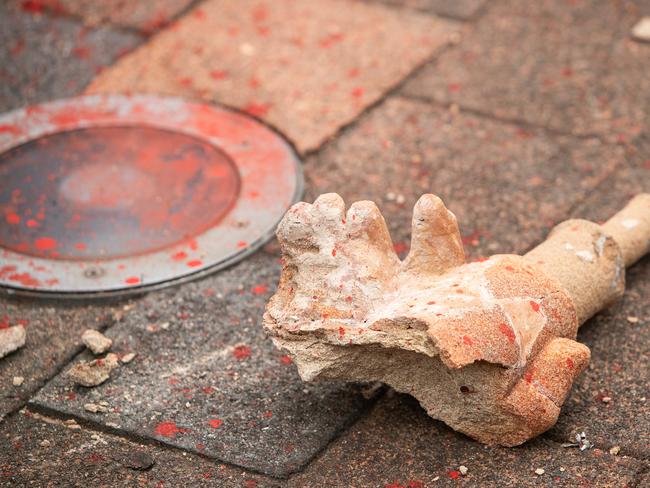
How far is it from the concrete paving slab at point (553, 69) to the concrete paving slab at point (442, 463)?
1621 millimetres

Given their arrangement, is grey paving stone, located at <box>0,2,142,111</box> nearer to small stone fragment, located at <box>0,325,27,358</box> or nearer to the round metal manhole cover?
the round metal manhole cover

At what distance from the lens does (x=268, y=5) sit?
4.55 meters

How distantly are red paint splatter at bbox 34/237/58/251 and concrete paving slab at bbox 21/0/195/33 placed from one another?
1.44 meters

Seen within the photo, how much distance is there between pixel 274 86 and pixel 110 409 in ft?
5.79

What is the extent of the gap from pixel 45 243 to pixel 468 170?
143 centimetres

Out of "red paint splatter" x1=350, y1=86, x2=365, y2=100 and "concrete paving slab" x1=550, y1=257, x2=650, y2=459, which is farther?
"red paint splatter" x1=350, y1=86, x2=365, y2=100

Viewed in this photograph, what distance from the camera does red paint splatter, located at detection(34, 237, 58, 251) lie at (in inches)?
126

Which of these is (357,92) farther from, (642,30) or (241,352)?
(241,352)

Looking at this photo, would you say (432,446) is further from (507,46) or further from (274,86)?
(507,46)

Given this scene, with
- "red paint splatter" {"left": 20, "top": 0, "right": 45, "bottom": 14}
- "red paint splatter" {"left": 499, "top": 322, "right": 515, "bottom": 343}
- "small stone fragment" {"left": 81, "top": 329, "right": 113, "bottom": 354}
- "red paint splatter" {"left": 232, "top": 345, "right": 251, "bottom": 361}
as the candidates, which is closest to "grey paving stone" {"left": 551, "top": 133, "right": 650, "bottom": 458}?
"red paint splatter" {"left": 499, "top": 322, "right": 515, "bottom": 343}

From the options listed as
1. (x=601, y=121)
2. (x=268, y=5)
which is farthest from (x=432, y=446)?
(x=268, y=5)

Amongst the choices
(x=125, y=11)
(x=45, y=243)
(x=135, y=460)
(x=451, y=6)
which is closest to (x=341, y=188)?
(x=45, y=243)

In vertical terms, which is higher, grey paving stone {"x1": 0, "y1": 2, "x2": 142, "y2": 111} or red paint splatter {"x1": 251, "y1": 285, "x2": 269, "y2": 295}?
grey paving stone {"x1": 0, "y1": 2, "x2": 142, "y2": 111}

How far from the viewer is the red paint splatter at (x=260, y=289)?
3.07m
